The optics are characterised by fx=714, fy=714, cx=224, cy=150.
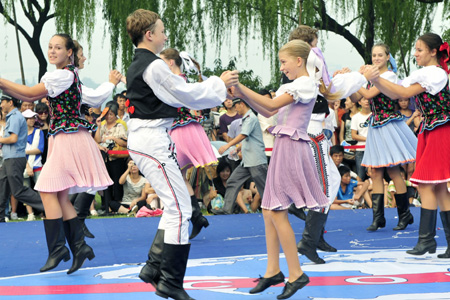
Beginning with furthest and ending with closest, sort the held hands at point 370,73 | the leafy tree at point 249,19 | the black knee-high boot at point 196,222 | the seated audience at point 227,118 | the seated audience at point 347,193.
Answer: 1. the leafy tree at point 249,19
2. the seated audience at point 227,118
3. the seated audience at point 347,193
4. the black knee-high boot at point 196,222
5. the held hands at point 370,73

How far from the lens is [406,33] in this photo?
1748cm

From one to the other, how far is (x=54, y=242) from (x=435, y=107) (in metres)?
3.36

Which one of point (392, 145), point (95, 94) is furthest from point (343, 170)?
point (95, 94)

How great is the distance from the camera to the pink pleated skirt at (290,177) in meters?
4.82

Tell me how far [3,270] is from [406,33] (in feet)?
44.5

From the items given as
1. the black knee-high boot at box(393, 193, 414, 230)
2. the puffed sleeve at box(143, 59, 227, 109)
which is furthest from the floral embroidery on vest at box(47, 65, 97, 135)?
the black knee-high boot at box(393, 193, 414, 230)

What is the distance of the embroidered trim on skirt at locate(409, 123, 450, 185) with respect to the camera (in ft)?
19.9

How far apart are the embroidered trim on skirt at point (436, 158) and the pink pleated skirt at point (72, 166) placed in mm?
2719

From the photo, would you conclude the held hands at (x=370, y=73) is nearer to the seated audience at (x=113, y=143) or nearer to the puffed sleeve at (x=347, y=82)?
the puffed sleeve at (x=347, y=82)

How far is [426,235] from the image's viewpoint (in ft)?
20.0

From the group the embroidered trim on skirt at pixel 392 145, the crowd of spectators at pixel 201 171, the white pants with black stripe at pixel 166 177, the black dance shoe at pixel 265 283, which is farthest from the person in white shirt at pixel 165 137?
the crowd of spectators at pixel 201 171

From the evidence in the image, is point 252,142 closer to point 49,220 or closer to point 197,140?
point 197,140

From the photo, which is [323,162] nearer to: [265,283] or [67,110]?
[265,283]

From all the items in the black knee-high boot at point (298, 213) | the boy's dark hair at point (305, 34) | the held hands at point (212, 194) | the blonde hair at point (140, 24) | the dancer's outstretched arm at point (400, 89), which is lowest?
the held hands at point (212, 194)
